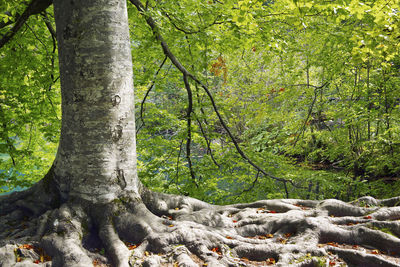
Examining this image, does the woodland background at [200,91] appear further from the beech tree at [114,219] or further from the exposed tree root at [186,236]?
the beech tree at [114,219]

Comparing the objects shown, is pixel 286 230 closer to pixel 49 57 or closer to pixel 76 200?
pixel 76 200

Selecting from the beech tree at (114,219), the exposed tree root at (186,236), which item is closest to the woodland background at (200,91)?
the exposed tree root at (186,236)

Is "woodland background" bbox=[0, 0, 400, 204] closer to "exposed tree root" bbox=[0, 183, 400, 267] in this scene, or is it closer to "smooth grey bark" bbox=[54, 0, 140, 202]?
"exposed tree root" bbox=[0, 183, 400, 267]

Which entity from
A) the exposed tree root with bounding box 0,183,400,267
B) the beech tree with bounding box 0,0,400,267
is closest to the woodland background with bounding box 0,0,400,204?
the exposed tree root with bounding box 0,183,400,267

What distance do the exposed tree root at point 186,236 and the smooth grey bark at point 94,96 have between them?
228mm

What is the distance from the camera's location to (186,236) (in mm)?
2383

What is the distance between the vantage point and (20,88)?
5617mm

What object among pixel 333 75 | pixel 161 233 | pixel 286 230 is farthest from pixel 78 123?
pixel 333 75

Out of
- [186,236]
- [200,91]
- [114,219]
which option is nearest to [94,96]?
[114,219]

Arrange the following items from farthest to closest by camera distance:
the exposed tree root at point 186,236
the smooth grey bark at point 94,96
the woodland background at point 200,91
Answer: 1. the woodland background at point 200,91
2. the smooth grey bark at point 94,96
3. the exposed tree root at point 186,236

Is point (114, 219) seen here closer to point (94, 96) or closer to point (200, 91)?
point (94, 96)

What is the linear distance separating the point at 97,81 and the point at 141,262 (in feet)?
4.87

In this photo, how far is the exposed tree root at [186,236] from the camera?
2.21m

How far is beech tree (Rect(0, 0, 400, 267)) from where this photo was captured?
2.25m
